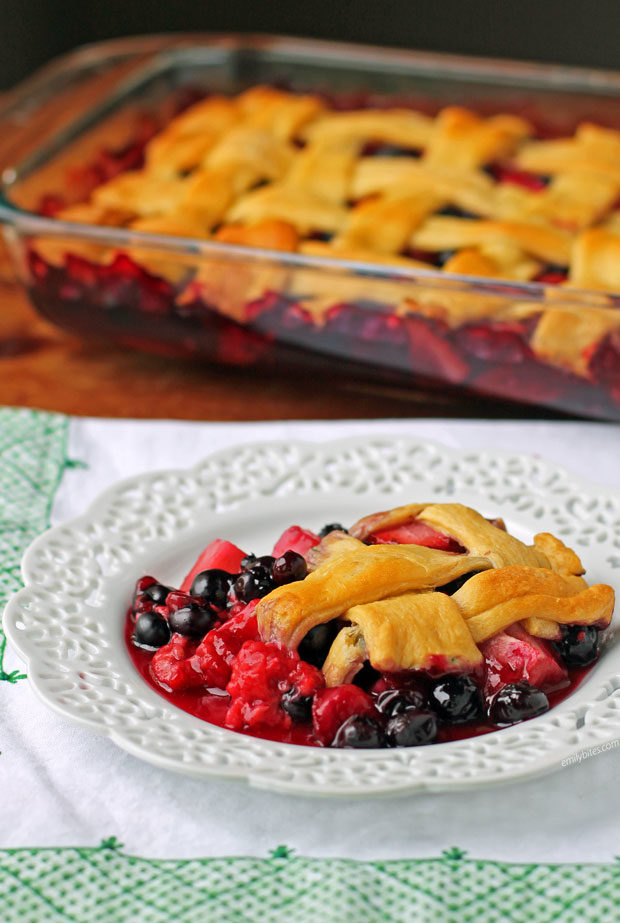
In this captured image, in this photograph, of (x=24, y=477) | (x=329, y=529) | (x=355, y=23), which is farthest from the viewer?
(x=355, y=23)

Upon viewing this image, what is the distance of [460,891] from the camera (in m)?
0.80

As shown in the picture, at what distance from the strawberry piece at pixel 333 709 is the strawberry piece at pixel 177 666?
0.38ft

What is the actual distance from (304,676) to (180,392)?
821 mm

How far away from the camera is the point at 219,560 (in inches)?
43.5

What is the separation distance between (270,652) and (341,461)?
17.1 inches

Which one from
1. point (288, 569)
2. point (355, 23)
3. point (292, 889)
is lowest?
point (292, 889)

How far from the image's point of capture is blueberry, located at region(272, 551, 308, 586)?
39.2 inches

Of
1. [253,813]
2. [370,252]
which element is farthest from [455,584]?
[370,252]

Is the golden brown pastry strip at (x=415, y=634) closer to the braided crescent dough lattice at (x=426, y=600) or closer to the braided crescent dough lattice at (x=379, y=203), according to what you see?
the braided crescent dough lattice at (x=426, y=600)

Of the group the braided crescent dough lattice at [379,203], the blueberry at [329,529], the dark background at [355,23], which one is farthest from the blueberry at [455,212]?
the dark background at [355,23]

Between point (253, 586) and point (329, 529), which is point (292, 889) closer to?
point (253, 586)

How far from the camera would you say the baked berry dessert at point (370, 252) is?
1.43 m

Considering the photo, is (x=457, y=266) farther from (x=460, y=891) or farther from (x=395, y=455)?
(x=460, y=891)

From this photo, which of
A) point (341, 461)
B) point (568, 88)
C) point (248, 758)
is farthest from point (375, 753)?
point (568, 88)
